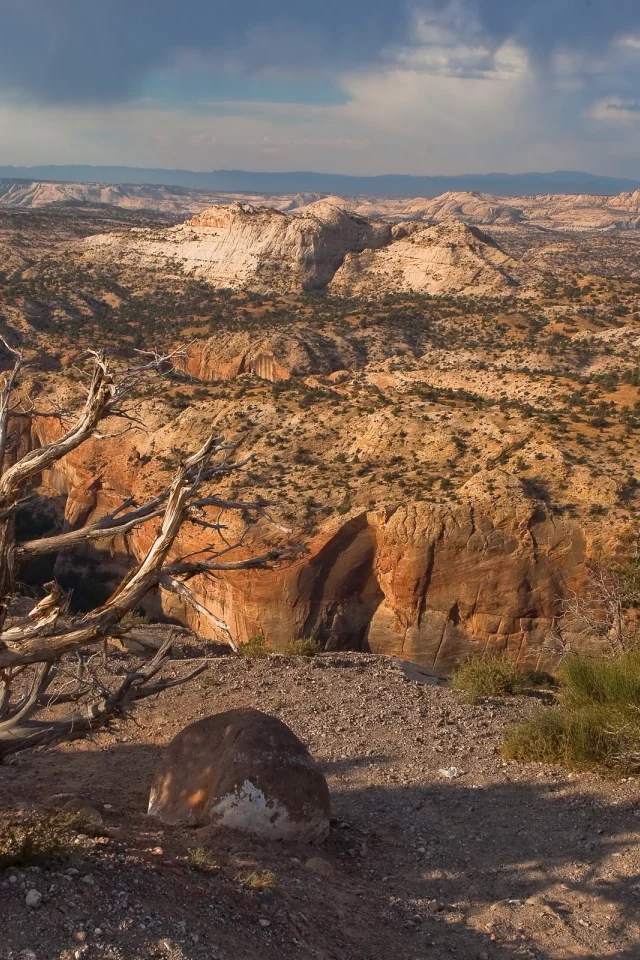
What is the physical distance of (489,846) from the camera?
26.6 ft

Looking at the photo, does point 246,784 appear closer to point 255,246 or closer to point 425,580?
point 425,580

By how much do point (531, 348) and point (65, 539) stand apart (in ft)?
129

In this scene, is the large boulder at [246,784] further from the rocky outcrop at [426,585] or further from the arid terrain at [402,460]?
the rocky outcrop at [426,585]

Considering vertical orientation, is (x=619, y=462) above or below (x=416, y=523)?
above

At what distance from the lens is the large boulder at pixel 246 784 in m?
7.33

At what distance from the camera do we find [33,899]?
516 centimetres

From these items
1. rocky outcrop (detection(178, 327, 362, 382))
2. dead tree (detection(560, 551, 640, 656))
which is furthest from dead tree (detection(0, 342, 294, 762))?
rocky outcrop (detection(178, 327, 362, 382))

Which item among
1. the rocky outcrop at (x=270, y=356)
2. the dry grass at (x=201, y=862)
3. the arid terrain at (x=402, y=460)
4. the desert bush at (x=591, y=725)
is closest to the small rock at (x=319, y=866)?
the dry grass at (x=201, y=862)

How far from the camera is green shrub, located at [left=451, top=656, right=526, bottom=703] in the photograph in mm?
12977

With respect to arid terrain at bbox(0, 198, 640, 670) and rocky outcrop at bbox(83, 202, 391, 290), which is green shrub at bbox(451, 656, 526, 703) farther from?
rocky outcrop at bbox(83, 202, 391, 290)

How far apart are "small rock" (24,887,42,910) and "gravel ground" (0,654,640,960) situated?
1cm

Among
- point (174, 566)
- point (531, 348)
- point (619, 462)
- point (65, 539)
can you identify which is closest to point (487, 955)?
point (174, 566)

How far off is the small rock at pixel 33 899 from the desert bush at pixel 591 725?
6.49 m

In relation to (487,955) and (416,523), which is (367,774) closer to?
(487,955)
